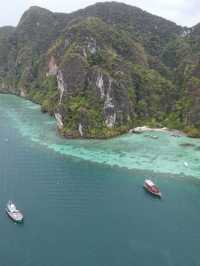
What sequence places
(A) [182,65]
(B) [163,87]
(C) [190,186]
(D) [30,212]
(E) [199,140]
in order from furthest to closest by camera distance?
Result: (A) [182,65], (B) [163,87], (E) [199,140], (C) [190,186], (D) [30,212]

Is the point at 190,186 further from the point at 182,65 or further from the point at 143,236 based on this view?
the point at 182,65

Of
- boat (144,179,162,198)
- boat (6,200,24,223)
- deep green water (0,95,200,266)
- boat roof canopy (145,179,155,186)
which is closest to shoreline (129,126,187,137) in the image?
deep green water (0,95,200,266)

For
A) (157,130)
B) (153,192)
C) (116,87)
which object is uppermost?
(116,87)

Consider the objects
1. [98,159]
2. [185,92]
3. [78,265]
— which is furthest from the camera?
[185,92]

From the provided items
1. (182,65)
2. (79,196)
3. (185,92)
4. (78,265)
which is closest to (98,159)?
(79,196)

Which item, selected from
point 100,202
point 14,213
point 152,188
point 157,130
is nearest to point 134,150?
point 157,130

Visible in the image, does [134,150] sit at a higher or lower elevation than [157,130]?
higher

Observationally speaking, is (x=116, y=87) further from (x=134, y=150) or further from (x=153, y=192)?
(x=153, y=192)
